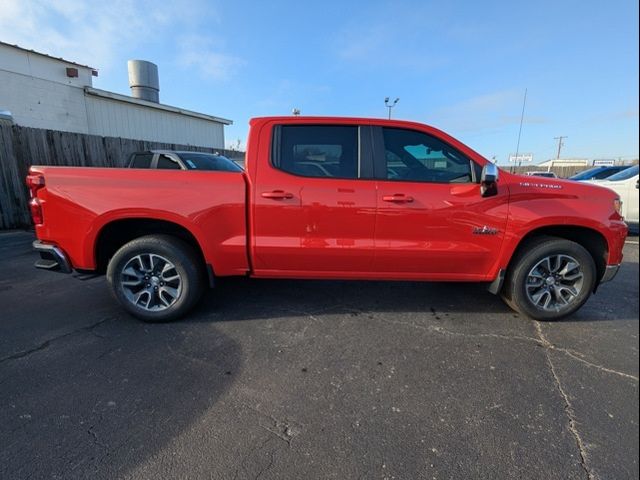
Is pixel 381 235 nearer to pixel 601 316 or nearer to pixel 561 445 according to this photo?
pixel 561 445

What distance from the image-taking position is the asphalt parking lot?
1839 millimetres

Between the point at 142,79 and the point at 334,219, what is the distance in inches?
659

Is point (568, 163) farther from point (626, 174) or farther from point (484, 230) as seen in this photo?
point (484, 230)

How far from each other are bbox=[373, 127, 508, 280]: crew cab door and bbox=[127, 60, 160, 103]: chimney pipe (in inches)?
638

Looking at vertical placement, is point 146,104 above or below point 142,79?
below

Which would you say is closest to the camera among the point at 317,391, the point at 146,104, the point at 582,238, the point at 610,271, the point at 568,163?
the point at 317,391

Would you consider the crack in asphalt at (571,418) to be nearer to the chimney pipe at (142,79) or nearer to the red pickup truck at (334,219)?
the red pickup truck at (334,219)

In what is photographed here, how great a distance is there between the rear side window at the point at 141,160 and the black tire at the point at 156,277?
501 centimetres

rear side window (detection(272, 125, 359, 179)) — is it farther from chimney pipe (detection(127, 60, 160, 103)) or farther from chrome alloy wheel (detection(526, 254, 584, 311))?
chimney pipe (detection(127, 60, 160, 103))

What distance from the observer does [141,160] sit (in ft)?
25.3

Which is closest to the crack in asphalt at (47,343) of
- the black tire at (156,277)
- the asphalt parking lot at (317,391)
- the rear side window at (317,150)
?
the asphalt parking lot at (317,391)

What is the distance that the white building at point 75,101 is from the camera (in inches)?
408

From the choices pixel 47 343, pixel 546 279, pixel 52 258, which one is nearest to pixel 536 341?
pixel 546 279

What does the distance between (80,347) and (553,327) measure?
4.51m
